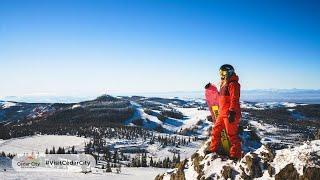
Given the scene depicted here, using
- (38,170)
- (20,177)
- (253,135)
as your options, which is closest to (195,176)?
(20,177)

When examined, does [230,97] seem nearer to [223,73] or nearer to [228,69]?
[223,73]

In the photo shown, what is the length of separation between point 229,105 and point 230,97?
60cm

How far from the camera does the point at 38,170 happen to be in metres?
67.4

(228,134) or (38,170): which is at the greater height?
(228,134)

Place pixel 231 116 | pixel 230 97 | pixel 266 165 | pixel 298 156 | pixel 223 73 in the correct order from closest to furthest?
1. pixel 298 156
2. pixel 231 116
3. pixel 230 97
4. pixel 223 73
5. pixel 266 165

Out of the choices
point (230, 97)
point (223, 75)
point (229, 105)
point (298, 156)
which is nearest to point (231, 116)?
point (229, 105)

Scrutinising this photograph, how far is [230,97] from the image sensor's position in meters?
23.8

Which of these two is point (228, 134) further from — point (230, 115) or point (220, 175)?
point (220, 175)

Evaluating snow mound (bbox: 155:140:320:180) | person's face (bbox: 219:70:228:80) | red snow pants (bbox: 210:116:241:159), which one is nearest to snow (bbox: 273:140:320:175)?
snow mound (bbox: 155:140:320:180)

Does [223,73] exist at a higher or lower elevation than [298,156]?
higher

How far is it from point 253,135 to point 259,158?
3469 inches

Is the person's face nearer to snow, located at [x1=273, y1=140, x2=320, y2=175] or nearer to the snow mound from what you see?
the snow mound

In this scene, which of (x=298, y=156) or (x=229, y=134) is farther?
(x=229, y=134)

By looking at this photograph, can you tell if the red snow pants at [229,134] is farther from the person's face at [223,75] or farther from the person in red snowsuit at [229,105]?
the person's face at [223,75]
